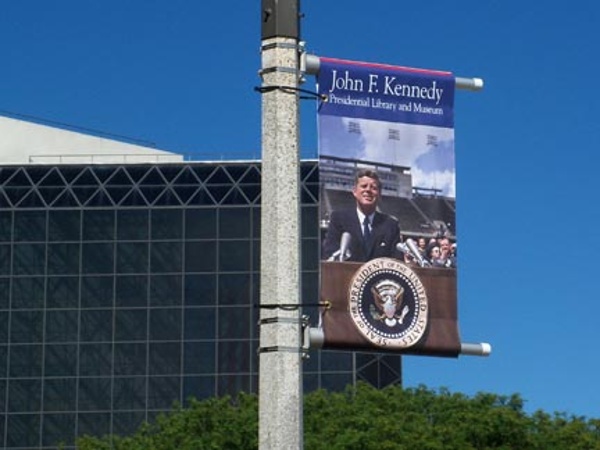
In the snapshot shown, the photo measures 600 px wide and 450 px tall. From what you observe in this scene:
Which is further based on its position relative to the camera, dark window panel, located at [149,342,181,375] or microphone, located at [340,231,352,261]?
dark window panel, located at [149,342,181,375]

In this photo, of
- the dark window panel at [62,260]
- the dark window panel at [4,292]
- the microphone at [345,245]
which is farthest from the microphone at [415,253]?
the dark window panel at [4,292]

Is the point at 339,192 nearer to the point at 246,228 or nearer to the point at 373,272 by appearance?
the point at 373,272

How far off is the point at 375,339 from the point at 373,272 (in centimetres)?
62

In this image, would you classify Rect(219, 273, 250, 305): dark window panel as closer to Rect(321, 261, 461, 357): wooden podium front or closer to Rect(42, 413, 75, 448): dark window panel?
Rect(42, 413, 75, 448): dark window panel

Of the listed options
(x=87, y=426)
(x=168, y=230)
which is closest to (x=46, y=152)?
(x=168, y=230)

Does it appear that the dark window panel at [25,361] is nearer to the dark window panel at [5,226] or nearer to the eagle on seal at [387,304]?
the dark window panel at [5,226]

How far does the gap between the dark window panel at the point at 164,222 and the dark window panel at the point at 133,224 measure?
0.36 metres

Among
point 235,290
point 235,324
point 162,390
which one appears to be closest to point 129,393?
point 162,390

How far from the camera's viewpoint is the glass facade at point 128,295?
89.8 m

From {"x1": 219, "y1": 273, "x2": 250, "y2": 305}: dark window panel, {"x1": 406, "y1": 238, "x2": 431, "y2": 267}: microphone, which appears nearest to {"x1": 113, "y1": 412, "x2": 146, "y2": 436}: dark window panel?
{"x1": 219, "y1": 273, "x2": 250, "y2": 305}: dark window panel

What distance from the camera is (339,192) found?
15.6 m

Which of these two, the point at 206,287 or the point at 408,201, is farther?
the point at 206,287

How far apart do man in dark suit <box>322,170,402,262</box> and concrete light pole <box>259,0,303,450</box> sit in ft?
2.23

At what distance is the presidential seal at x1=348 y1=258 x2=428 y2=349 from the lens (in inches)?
613
